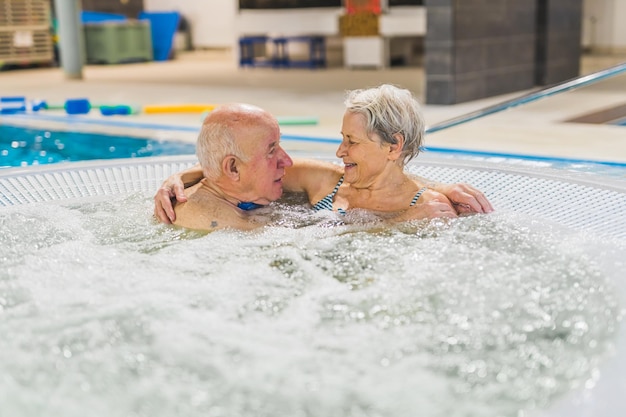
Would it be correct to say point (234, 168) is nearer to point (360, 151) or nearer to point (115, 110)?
point (360, 151)

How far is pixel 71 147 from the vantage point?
5.70 metres

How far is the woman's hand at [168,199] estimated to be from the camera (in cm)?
273

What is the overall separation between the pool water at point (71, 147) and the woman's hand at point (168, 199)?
95.3 inches

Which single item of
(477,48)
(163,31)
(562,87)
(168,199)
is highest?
(163,31)

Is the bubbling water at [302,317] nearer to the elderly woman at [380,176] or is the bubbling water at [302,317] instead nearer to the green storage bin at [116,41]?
the elderly woman at [380,176]

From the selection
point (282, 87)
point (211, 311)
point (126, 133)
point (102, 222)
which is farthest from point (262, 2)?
point (211, 311)

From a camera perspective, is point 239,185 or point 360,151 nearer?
point 360,151

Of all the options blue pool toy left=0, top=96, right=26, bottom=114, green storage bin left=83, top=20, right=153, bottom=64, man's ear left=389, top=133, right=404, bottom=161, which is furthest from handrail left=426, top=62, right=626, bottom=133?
green storage bin left=83, top=20, right=153, bottom=64

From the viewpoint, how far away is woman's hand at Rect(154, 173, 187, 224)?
8.96ft

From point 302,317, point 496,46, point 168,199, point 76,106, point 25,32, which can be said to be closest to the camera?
point 302,317

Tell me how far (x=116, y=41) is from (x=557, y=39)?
8070 mm

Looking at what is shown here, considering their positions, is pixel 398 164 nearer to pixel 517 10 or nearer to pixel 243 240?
pixel 243 240

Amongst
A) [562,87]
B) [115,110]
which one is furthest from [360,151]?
[115,110]

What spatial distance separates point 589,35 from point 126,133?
29.7 ft
